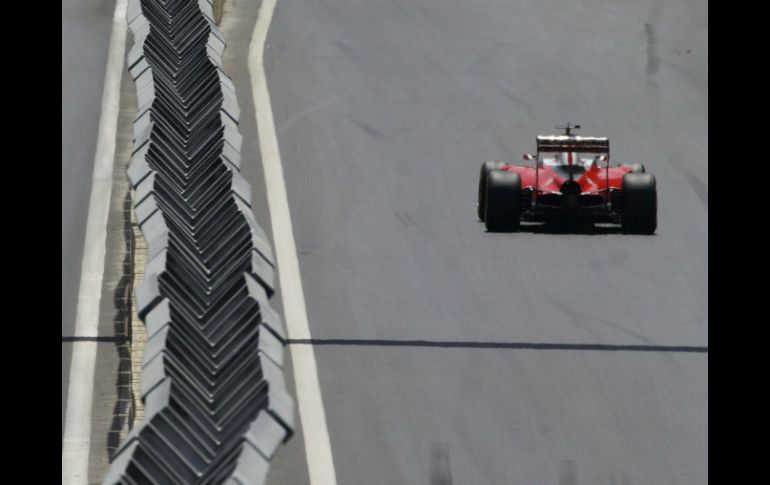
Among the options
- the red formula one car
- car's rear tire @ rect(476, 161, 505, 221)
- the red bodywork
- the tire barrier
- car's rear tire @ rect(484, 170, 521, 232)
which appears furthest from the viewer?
car's rear tire @ rect(476, 161, 505, 221)

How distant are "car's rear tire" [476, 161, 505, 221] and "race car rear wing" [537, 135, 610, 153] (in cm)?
83

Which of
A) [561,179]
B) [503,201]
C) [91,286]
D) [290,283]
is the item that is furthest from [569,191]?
[91,286]

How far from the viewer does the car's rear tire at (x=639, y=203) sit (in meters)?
30.4

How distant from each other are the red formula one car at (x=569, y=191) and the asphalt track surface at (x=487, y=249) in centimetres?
72

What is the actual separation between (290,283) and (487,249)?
347 cm

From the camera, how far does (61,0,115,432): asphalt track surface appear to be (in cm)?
3002

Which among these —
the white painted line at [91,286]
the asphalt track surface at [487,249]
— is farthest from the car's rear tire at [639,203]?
the white painted line at [91,286]

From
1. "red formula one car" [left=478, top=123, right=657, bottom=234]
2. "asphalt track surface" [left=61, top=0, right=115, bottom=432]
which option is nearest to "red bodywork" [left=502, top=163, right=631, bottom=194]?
"red formula one car" [left=478, top=123, right=657, bottom=234]

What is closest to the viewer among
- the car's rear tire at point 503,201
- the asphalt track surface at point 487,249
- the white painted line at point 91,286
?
the white painted line at point 91,286

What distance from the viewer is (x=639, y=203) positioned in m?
30.8

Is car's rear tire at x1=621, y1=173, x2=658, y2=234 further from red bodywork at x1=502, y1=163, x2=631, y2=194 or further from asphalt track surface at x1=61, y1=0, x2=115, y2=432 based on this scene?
asphalt track surface at x1=61, y1=0, x2=115, y2=432

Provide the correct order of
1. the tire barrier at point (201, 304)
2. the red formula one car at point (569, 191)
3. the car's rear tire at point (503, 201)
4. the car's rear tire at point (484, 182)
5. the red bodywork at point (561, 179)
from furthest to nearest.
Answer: the car's rear tire at point (484, 182)
the red bodywork at point (561, 179)
the red formula one car at point (569, 191)
the car's rear tire at point (503, 201)
the tire barrier at point (201, 304)

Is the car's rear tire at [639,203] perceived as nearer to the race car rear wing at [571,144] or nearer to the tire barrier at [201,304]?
the race car rear wing at [571,144]

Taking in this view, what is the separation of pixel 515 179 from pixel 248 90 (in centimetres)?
1167
